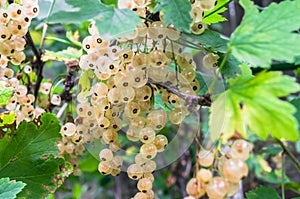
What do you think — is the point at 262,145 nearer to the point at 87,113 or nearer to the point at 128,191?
the point at 128,191

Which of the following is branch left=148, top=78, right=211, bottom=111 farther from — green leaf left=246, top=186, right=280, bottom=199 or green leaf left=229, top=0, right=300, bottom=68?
green leaf left=246, top=186, right=280, bottom=199

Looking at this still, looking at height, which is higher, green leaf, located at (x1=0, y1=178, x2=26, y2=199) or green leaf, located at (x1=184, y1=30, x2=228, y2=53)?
green leaf, located at (x1=184, y1=30, x2=228, y2=53)

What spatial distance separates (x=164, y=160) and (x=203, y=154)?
170mm

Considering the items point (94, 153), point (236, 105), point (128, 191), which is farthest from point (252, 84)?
point (128, 191)

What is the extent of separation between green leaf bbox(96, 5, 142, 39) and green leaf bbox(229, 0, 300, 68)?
11cm

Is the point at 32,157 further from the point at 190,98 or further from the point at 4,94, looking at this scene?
the point at 190,98

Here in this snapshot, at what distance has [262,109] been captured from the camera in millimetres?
382

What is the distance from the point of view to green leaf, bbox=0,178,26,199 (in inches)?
21.7

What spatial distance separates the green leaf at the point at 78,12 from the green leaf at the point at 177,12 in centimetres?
7

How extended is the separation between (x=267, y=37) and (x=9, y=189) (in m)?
0.38

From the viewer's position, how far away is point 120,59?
54cm

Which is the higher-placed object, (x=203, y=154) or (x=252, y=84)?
(x=252, y=84)

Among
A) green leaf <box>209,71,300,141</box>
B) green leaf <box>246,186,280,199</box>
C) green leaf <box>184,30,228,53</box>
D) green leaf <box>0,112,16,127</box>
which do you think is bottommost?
green leaf <box>246,186,280,199</box>

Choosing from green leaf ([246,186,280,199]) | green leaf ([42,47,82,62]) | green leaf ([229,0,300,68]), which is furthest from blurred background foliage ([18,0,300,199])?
green leaf ([229,0,300,68])
